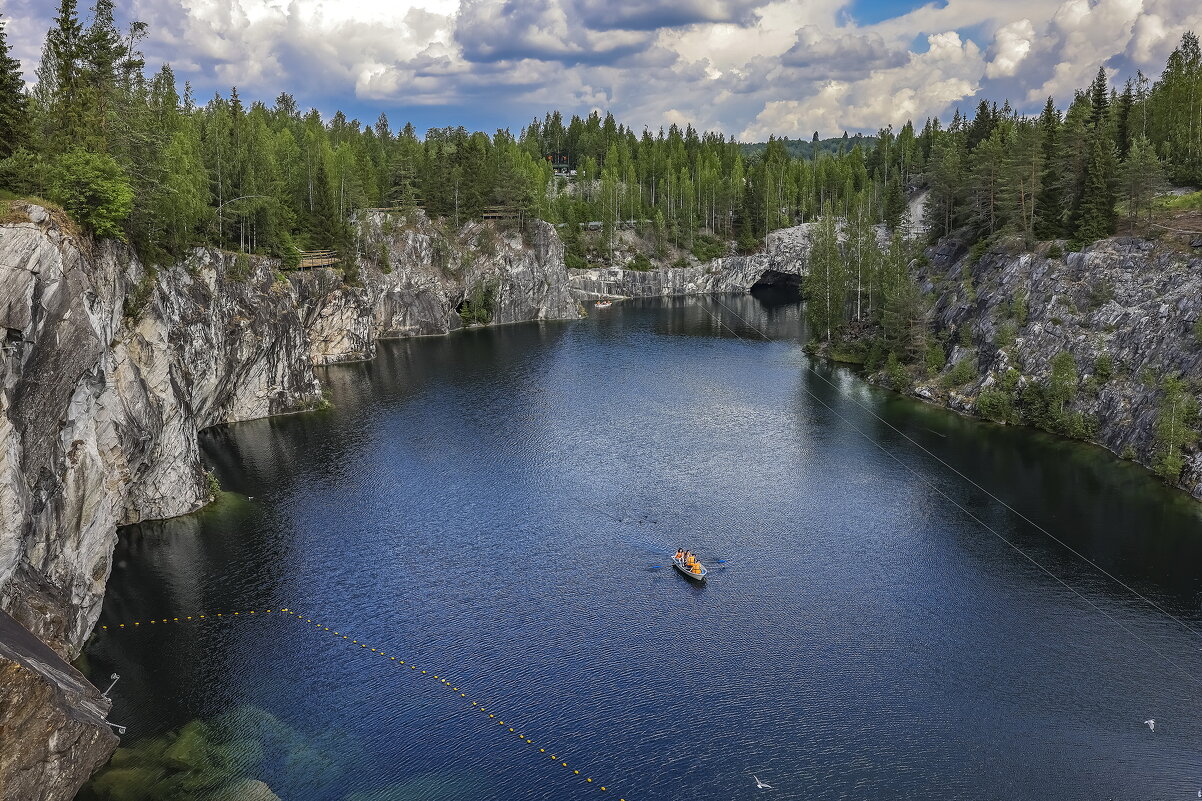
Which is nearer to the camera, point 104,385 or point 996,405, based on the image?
point 104,385

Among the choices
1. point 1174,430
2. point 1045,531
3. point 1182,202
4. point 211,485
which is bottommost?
point 1045,531

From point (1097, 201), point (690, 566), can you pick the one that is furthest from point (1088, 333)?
point (690, 566)

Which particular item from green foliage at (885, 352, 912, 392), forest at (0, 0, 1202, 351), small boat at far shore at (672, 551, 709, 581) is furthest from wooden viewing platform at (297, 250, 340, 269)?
small boat at far shore at (672, 551, 709, 581)

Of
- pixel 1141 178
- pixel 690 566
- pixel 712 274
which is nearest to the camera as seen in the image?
pixel 690 566

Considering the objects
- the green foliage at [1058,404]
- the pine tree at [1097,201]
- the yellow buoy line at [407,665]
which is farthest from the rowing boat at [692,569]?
the pine tree at [1097,201]

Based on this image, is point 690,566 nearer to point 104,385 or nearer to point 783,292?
point 104,385

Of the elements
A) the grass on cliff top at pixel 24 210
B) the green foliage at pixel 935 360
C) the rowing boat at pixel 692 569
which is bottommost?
the rowing boat at pixel 692 569

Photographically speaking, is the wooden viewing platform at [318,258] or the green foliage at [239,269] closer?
the green foliage at [239,269]

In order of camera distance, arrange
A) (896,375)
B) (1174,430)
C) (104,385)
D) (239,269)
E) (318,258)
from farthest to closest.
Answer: (318,258)
(896,375)
(239,269)
(1174,430)
(104,385)

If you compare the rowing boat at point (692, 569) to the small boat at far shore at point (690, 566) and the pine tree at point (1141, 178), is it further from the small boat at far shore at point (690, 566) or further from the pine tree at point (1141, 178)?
the pine tree at point (1141, 178)
